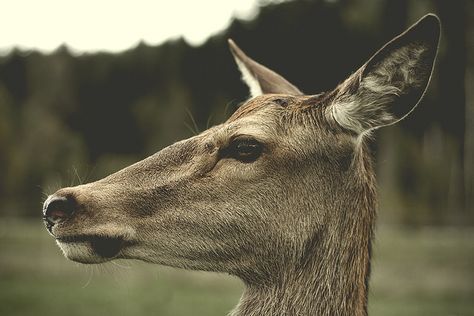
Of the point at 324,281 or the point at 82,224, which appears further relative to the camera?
the point at 324,281

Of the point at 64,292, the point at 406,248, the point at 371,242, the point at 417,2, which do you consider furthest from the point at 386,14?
the point at 371,242

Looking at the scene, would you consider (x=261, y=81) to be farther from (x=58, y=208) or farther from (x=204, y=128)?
(x=204, y=128)

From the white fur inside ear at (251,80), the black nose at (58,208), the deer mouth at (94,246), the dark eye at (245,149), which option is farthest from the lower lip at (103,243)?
the white fur inside ear at (251,80)

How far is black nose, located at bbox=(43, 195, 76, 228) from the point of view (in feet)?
11.6

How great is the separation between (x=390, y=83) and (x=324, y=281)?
1056mm

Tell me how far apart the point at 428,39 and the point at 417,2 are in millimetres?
27006

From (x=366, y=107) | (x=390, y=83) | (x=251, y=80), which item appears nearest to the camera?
(x=390, y=83)

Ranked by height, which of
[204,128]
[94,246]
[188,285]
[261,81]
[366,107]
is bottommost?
[94,246]

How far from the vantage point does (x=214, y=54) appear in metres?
36.9

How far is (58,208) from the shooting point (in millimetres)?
3545

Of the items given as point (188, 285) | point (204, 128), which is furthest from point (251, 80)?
point (204, 128)

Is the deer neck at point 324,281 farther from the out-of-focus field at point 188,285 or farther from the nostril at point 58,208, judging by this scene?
the out-of-focus field at point 188,285

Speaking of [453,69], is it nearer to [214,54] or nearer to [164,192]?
[214,54]

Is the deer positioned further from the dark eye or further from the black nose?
the black nose
